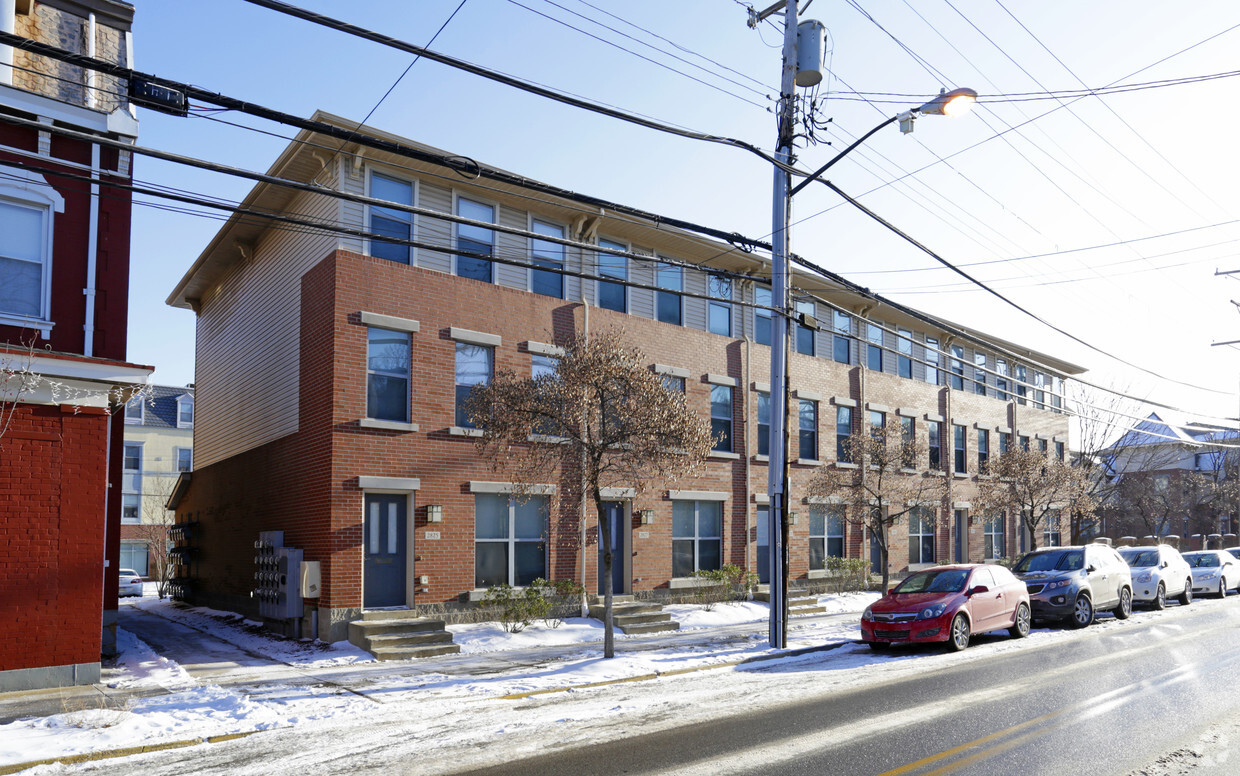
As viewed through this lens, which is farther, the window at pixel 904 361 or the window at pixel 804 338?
the window at pixel 904 361

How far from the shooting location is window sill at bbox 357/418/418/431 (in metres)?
17.1

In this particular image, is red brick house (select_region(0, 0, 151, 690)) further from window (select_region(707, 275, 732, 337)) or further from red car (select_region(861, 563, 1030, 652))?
window (select_region(707, 275, 732, 337))

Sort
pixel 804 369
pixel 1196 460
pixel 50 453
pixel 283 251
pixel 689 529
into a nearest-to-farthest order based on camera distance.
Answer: pixel 50 453, pixel 283 251, pixel 689 529, pixel 804 369, pixel 1196 460

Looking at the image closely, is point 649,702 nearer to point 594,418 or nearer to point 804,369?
point 594,418

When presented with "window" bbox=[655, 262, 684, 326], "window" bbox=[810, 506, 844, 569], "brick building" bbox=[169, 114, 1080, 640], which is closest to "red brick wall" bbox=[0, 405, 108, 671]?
"brick building" bbox=[169, 114, 1080, 640]

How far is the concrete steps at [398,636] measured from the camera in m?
15.4

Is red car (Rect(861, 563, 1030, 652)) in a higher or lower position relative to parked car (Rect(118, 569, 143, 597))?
higher

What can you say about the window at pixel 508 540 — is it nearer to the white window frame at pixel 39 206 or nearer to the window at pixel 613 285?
the window at pixel 613 285

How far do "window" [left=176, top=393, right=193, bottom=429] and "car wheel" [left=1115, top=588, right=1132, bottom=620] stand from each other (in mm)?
45028

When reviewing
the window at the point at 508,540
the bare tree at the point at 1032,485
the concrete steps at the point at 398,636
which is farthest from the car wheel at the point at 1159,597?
the concrete steps at the point at 398,636

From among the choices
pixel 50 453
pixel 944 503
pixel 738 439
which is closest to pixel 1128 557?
pixel 944 503

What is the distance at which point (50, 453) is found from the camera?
38.5 ft

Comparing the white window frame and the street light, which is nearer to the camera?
the white window frame

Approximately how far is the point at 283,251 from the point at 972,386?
2705cm
